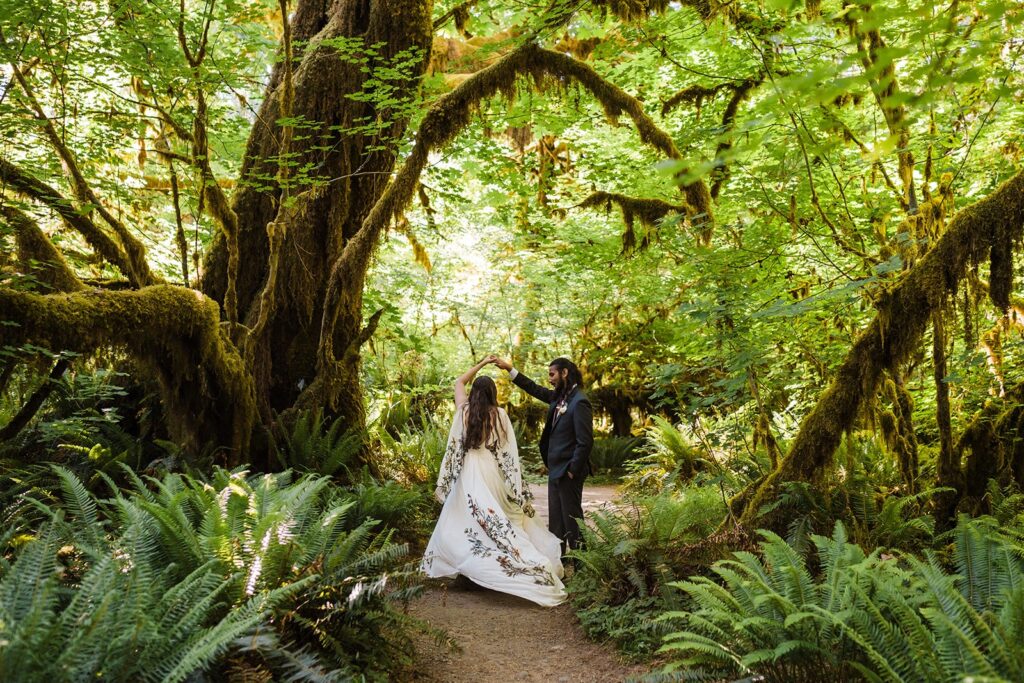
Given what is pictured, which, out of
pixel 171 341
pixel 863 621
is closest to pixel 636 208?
pixel 171 341

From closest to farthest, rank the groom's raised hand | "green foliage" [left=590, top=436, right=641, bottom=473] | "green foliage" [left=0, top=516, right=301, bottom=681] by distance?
"green foliage" [left=0, top=516, right=301, bottom=681] < the groom's raised hand < "green foliage" [left=590, top=436, right=641, bottom=473]

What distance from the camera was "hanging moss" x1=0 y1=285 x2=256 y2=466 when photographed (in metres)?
4.86

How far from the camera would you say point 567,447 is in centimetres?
645

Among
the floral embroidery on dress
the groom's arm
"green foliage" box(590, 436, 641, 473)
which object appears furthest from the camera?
"green foliage" box(590, 436, 641, 473)

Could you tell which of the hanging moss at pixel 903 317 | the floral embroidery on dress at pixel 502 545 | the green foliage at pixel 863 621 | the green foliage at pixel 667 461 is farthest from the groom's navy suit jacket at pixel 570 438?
the green foliage at pixel 667 461

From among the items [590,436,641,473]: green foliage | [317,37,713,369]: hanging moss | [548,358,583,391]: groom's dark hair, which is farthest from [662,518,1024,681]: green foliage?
[590,436,641,473]: green foliage

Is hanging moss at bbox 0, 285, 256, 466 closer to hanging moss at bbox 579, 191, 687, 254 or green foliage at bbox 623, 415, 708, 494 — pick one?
hanging moss at bbox 579, 191, 687, 254

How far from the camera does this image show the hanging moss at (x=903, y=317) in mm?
4699

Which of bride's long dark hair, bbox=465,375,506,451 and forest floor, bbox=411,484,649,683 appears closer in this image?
forest floor, bbox=411,484,649,683

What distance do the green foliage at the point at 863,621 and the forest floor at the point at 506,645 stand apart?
26.5 inches

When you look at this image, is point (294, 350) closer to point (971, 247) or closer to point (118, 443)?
point (118, 443)

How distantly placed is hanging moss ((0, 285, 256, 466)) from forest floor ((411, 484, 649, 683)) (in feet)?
9.62

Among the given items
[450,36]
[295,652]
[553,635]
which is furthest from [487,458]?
[450,36]

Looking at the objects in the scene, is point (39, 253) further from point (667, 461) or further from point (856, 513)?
point (667, 461)
